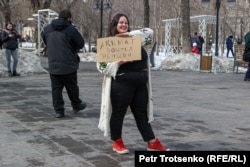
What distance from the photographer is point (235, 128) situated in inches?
282

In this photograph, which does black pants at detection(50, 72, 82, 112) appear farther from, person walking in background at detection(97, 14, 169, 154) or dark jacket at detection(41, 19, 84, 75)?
person walking in background at detection(97, 14, 169, 154)

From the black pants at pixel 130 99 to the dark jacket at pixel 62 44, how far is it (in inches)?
99.6

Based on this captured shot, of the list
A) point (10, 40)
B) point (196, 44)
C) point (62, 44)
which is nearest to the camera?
point (62, 44)

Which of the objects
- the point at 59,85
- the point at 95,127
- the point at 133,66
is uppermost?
the point at 133,66

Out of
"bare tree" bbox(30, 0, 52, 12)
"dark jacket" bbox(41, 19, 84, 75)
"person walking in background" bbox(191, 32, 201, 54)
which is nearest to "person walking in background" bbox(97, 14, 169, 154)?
"dark jacket" bbox(41, 19, 84, 75)

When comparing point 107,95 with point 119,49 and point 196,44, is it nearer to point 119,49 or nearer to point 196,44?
point 119,49

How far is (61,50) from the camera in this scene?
766 cm

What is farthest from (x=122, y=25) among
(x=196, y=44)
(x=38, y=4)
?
(x=38, y=4)

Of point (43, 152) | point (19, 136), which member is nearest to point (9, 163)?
point (43, 152)

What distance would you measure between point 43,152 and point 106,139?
0.97 meters

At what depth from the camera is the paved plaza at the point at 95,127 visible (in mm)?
5465

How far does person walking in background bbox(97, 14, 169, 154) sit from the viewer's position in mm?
5238

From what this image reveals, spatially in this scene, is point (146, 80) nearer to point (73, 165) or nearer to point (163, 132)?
point (73, 165)

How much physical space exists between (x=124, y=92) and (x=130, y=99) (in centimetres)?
11
